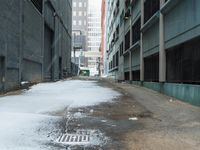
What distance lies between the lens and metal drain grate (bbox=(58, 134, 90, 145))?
681cm

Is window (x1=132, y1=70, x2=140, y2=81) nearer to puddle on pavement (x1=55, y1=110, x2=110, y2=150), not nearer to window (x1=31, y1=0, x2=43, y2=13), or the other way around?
window (x1=31, y1=0, x2=43, y2=13)

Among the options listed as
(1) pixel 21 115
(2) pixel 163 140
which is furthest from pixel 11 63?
(2) pixel 163 140

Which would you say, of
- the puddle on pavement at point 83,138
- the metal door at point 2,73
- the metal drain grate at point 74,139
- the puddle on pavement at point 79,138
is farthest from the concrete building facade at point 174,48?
the metal door at point 2,73

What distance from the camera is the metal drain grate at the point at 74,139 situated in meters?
6.81

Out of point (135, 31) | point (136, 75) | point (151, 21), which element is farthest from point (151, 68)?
point (135, 31)

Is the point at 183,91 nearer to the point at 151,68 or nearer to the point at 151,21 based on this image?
the point at 151,21

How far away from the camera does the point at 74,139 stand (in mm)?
7137

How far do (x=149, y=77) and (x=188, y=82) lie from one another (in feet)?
34.2

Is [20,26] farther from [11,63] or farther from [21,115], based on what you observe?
[21,115]

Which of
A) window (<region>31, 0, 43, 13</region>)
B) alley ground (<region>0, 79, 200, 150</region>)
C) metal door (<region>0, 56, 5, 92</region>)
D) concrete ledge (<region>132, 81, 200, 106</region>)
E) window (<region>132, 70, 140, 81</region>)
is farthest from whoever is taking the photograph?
window (<region>132, 70, 140, 81</region>)

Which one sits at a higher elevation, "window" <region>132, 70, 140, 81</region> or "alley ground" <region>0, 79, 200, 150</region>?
"window" <region>132, 70, 140, 81</region>

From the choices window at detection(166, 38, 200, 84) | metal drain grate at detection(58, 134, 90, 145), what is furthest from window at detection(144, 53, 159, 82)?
metal drain grate at detection(58, 134, 90, 145)

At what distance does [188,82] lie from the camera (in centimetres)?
1495

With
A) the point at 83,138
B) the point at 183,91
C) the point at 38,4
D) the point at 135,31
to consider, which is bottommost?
the point at 83,138
